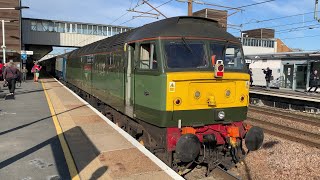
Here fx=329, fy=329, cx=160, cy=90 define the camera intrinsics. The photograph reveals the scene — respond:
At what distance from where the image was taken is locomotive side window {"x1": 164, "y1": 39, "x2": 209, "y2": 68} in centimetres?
665

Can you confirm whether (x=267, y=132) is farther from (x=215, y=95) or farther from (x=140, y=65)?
(x=140, y=65)

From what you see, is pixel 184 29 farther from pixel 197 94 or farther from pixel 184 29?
pixel 197 94

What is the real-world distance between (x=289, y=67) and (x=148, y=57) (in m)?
20.2

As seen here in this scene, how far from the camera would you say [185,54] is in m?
6.77

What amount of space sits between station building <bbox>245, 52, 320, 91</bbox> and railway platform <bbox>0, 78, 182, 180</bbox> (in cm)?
1675

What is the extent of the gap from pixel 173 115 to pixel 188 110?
346mm

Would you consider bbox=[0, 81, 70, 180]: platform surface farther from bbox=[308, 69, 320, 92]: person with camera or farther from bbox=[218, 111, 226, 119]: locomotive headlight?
bbox=[308, 69, 320, 92]: person with camera

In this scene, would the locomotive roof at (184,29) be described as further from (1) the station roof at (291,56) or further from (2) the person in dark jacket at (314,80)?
(2) the person in dark jacket at (314,80)

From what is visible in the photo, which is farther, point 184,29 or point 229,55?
point 229,55

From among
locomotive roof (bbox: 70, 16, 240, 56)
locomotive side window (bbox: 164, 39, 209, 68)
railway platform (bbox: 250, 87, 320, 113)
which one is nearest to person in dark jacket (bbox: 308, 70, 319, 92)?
railway platform (bbox: 250, 87, 320, 113)

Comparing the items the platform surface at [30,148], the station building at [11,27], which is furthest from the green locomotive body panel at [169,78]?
the station building at [11,27]

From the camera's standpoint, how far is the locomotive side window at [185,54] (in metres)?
6.65

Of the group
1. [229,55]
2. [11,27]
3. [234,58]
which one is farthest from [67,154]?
[11,27]

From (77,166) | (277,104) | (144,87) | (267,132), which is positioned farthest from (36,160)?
(277,104)
